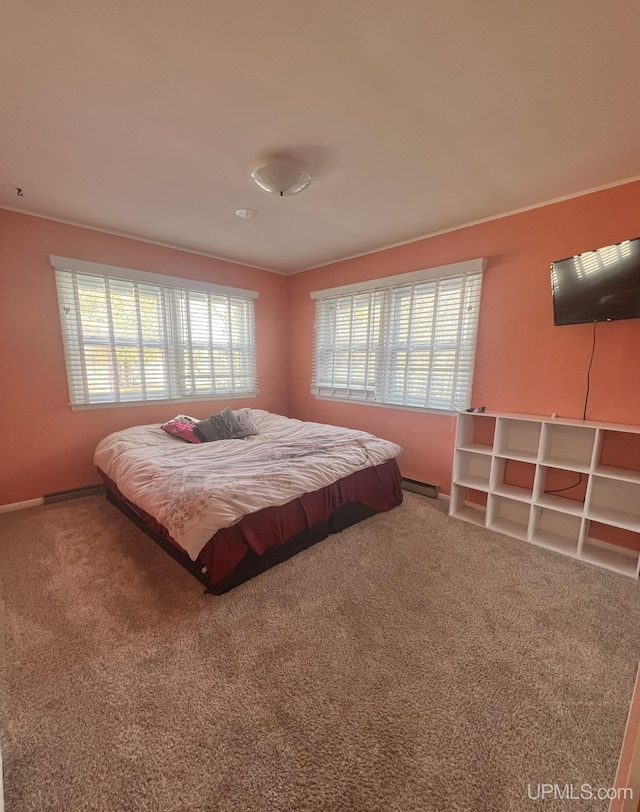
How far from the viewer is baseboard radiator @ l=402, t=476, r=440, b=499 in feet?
10.5

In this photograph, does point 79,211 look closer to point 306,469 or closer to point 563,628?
point 306,469

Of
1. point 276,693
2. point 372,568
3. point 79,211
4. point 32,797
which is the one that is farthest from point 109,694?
point 79,211

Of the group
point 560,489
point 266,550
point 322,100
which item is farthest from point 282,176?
point 560,489

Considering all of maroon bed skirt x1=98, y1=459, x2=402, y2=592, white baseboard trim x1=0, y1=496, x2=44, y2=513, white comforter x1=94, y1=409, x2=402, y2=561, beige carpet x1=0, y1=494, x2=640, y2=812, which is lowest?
beige carpet x1=0, y1=494, x2=640, y2=812

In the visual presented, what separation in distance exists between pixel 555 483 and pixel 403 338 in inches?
71.6

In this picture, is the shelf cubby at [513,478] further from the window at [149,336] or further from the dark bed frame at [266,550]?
the window at [149,336]

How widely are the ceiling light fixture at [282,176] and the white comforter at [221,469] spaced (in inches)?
71.2

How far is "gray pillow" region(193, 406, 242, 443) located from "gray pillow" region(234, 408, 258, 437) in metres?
0.04

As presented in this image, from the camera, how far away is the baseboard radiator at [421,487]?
3.20 metres

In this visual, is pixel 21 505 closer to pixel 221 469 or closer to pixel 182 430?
pixel 182 430

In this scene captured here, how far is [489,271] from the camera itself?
277 cm

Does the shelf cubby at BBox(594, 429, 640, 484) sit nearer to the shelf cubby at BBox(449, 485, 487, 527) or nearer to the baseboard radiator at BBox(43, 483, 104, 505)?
the shelf cubby at BBox(449, 485, 487, 527)

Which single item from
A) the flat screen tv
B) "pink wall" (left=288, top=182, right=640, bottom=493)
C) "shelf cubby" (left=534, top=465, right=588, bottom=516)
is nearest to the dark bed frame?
"pink wall" (left=288, top=182, right=640, bottom=493)

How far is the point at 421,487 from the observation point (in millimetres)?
3273
